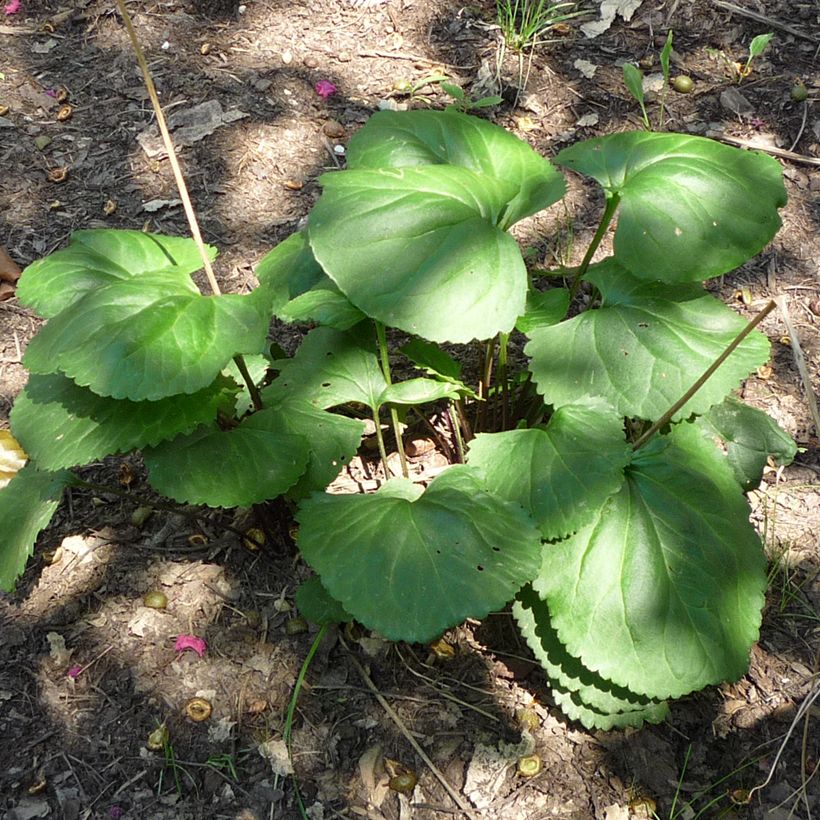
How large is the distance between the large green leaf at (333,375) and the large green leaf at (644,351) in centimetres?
45

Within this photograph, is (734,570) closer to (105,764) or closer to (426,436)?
(426,436)

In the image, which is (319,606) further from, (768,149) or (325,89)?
(768,149)

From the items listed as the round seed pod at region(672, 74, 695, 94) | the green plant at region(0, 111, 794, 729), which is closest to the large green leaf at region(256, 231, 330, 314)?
the green plant at region(0, 111, 794, 729)

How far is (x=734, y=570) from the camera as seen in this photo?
74.2 inches

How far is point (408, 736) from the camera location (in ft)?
6.83

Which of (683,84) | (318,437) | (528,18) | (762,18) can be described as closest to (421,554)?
(318,437)

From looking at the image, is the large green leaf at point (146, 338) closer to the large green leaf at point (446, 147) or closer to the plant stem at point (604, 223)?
the large green leaf at point (446, 147)

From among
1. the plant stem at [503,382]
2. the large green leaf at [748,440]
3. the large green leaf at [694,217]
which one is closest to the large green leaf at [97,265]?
the plant stem at [503,382]

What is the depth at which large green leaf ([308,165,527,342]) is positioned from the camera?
171 cm

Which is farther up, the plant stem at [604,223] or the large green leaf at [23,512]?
the plant stem at [604,223]

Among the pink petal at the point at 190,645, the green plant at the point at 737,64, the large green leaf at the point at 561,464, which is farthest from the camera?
the green plant at the point at 737,64

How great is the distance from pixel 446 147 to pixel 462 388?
609 mm

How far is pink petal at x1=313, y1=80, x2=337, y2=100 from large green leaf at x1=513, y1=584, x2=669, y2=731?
2401 millimetres

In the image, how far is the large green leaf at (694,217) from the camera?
186 centimetres
